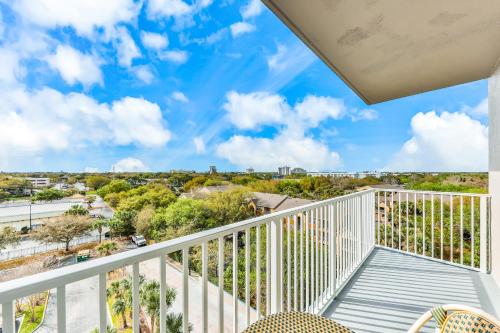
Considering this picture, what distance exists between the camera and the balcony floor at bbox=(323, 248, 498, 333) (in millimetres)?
2250

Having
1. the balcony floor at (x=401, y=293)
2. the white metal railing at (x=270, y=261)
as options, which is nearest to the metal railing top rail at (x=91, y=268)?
the white metal railing at (x=270, y=261)

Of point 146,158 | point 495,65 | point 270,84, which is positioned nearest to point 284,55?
point 270,84

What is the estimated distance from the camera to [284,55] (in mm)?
11695

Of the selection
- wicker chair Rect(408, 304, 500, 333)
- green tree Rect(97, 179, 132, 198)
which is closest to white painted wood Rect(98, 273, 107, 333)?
wicker chair Rect(408, 304, 500, 333)

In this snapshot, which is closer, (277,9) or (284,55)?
(277,9)

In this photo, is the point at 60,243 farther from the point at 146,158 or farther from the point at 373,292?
the point at 146,158

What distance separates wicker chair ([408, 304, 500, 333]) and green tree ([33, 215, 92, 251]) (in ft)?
9.47

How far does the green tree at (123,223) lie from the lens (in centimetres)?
304

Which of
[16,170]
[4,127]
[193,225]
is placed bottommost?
[193,225]

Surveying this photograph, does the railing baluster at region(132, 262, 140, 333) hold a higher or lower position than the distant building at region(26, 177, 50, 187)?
lower

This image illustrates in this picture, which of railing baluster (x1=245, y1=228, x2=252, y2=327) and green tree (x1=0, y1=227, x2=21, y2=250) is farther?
green tree (x1=0, y1=227, x2=21, y2=250)

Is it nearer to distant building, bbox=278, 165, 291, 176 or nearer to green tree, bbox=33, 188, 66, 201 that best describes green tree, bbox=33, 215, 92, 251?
green tree, bbox=33, 188, 66, 201

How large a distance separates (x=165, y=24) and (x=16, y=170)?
8.20 meters

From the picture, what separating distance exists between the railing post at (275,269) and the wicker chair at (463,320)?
3.02ft
